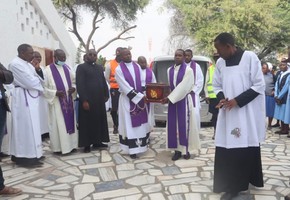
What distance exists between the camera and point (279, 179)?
502 cm

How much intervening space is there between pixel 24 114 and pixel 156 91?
2163 millimetres

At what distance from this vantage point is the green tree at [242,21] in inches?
810

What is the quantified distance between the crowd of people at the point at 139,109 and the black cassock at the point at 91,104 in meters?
0.02

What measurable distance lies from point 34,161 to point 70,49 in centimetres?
819

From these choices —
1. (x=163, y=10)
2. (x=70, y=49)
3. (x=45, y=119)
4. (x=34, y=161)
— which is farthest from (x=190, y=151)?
(x=163, y=10)

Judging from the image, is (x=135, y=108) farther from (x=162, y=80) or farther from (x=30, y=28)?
(x=30, y=28)

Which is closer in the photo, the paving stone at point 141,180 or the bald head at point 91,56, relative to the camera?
the paving stone at point 141,180

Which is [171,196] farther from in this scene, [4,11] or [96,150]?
[4,11]

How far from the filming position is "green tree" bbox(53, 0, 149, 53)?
26984mm

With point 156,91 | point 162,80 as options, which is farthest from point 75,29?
point 156,91

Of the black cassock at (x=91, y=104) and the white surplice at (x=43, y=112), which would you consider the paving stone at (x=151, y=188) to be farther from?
the white surplice at (x=43, y=112)

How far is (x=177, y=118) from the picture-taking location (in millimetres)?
6008

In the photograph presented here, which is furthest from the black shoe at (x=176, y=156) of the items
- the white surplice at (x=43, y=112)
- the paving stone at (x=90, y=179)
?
the white surplice at (x=43, y=112)

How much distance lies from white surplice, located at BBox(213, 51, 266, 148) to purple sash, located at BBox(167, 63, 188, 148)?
5.51ft
